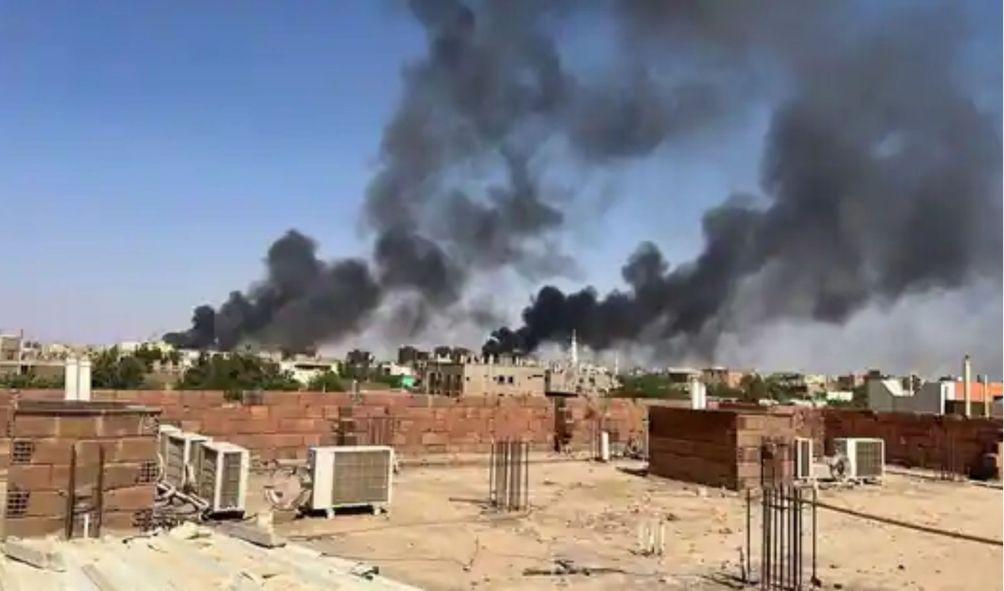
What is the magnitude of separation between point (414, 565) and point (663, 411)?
915 centimetres

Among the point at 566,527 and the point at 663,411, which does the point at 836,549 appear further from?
the point at 663,411

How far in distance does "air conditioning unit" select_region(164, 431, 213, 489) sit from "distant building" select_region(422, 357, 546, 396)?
53815mm

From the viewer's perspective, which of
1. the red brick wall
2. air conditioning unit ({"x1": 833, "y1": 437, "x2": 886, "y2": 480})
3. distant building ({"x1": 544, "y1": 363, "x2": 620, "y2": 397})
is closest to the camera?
the red brick wall

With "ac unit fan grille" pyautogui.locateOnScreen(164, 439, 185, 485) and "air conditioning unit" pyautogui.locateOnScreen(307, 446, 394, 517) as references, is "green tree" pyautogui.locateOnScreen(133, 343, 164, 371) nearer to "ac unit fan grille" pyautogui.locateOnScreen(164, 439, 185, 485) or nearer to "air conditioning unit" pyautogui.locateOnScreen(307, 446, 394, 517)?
"ac unit fan grille" pyautogui.locateOnScreen(164, 439, 185, 485)

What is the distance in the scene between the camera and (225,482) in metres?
9.31

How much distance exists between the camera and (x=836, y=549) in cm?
890

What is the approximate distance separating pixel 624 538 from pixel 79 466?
520cm

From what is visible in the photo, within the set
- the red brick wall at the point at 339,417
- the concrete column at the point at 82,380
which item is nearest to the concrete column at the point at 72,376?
the concrete column at the point at 82,380

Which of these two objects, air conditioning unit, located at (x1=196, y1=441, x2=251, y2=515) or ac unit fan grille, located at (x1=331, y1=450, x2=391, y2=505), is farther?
ac unit fan grille, located at (x1=331, y1=450, x2=391, y2=505)

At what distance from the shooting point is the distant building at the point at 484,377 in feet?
218

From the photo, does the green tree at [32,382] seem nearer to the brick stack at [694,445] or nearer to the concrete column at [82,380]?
the concrete column at [82,380]

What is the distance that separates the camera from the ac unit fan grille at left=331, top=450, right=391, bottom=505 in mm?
9977

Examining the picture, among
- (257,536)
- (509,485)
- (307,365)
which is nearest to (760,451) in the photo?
(509,485)

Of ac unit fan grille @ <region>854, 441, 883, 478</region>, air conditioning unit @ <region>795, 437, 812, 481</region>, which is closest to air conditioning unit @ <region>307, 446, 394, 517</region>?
air conditioning unit @ <region>795, 437, 812, 481</region>
